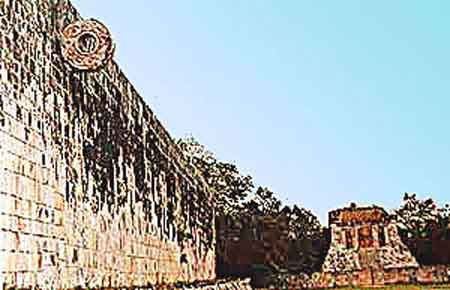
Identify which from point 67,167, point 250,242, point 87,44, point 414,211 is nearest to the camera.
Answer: point 67,167

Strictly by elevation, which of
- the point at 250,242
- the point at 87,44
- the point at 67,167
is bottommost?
the point at 67,167

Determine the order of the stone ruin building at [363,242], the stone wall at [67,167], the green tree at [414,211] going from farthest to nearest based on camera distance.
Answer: the green tree at [414,211] < the stone ruin building at [363,242] < the stone wall at [67,167]

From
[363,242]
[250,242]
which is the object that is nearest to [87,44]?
[250,242]

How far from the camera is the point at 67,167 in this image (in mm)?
8555

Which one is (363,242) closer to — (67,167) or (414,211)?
(414,211)

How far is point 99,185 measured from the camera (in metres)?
10.1

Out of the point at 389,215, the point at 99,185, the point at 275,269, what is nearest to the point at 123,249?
the point at 99,185

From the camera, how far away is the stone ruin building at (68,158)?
6.84 meters

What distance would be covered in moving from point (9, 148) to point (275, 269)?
85.1 ft

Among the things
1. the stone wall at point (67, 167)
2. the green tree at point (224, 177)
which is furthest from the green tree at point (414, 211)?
the stone wall at point (67, 167)

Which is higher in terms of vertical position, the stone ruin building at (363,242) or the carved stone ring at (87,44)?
the carved stone ring at (87,44)

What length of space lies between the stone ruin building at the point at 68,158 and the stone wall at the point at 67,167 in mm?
12

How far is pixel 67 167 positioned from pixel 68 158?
11 cm

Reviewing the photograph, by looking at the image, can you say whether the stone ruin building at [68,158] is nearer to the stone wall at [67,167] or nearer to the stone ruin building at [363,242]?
the stone wall at [67,167]
